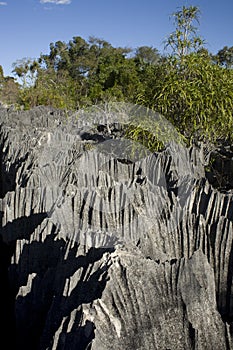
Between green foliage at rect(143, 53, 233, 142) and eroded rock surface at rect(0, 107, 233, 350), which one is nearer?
eroded rock surface at rect(0, 107, 233, 350)

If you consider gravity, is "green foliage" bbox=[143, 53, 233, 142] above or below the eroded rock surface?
above

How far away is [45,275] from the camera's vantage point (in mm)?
1917

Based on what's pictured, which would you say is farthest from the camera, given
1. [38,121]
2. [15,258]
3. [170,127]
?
[38,121]

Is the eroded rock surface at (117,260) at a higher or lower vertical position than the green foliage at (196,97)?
lower

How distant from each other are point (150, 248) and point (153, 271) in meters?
0.42

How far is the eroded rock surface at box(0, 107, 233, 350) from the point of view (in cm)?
152

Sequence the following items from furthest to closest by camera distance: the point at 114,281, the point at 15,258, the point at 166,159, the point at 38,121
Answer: the point at 38,121 < the point at 166,159 < the point at 15,258 < the point at 114,281

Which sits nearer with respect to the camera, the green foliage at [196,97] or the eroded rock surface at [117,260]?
the eroded rock surface at [117,260]

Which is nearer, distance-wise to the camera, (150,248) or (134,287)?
(134,287)

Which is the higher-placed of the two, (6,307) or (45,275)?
(45,275)

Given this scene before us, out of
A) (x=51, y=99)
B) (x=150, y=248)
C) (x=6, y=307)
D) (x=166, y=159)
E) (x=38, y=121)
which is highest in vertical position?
(x=51, y=99)

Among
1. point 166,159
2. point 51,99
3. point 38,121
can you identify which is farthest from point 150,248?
point 51,99

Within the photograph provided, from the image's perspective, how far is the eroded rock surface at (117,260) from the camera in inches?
59.8

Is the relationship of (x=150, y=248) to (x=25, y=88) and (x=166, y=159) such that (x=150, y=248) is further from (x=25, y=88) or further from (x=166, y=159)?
(x=25, y=88)
